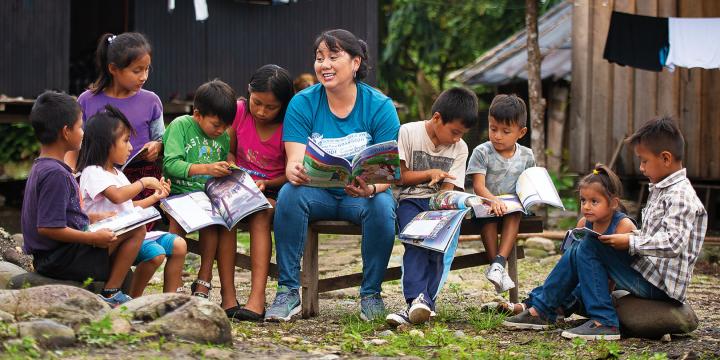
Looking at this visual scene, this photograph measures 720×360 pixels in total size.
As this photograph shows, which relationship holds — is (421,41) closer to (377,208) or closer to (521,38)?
(521,38)

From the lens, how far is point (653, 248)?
218 inches

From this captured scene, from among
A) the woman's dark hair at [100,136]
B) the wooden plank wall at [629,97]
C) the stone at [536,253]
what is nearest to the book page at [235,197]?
the woman's dark hair at [100,136]

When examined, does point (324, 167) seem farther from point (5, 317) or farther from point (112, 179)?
point (5, 317)

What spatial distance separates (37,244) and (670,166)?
339 centimetres

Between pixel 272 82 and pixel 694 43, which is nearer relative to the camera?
pixel 272 82

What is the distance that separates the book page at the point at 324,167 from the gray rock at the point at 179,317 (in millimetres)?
1241

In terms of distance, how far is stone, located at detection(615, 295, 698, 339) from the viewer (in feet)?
18.6

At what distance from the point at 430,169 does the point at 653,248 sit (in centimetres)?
146

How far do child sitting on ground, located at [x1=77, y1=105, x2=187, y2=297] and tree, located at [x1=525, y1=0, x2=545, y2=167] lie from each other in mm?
8165

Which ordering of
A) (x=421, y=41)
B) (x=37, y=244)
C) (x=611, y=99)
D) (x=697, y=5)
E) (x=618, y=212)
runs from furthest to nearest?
(x=421, y=41), (x=611, y=99), (x=697, y=5), (x=618, y=212), (x=37, y=244)

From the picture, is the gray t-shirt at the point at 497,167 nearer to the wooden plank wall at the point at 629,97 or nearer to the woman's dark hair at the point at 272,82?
the woman's dark hair at the point at 272,82

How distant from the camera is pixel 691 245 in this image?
5.66 m

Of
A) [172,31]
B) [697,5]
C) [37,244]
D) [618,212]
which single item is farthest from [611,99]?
[37,244]

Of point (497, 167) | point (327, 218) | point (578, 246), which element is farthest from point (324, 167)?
point (578, 246)
